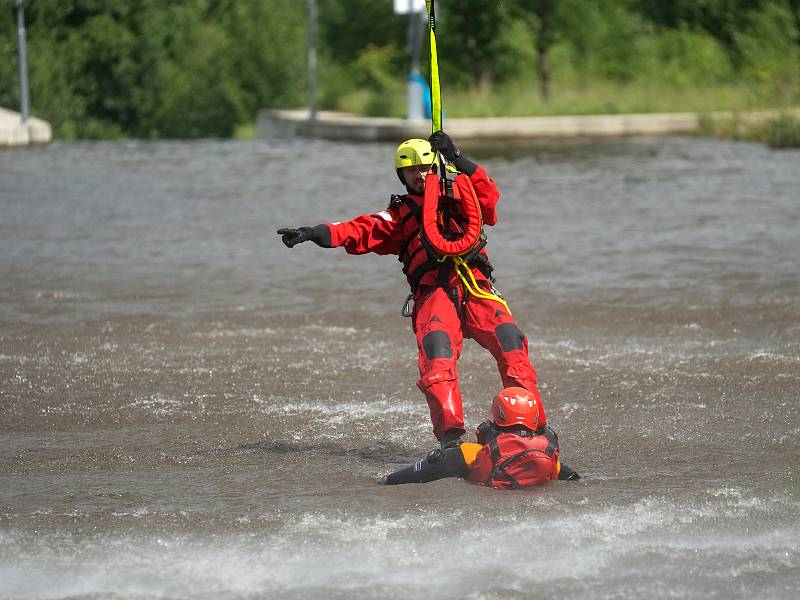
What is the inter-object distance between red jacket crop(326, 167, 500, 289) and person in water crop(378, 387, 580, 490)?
75 centimetres

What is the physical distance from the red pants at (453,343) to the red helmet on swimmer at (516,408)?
0.11 meters

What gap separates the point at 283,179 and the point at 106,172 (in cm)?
356

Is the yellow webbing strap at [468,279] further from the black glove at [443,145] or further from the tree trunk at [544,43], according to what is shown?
the tree trunk at [544,43]

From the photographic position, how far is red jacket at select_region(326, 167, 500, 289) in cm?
750

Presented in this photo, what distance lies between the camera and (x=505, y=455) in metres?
7.25

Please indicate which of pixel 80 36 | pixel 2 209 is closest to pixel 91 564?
pixel 2 209

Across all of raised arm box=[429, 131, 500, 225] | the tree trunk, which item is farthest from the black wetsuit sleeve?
the tree trunk

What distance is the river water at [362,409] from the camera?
6270 millimetres

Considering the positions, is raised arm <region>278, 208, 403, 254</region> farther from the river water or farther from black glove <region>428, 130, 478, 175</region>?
the river water

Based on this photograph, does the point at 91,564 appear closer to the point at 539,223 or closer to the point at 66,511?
the point at 66,511

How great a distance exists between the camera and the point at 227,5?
211 feet

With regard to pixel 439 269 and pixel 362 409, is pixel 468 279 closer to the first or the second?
pixel 439 269

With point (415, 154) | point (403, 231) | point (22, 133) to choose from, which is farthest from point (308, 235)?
point (22, 133)

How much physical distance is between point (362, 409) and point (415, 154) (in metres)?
2.52
